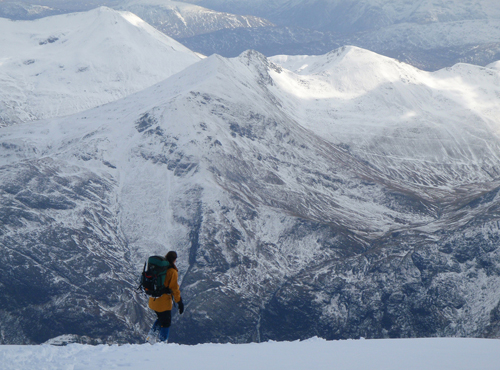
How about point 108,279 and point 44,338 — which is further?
point 108,279

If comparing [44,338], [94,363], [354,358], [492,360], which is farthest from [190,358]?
[44,338]

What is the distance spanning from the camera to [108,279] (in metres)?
200

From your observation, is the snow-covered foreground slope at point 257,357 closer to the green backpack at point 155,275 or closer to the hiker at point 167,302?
the hiker at point 167,302

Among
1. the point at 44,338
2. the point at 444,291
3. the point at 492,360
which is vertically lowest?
the point at 44,338

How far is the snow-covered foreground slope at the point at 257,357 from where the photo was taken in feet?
79.2

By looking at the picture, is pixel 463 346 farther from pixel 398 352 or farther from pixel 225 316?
pixel 225 316

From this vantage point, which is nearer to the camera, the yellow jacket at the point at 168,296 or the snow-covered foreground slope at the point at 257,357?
the snow-covered foreground slope at the point at 257,357

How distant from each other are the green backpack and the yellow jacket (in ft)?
0.92

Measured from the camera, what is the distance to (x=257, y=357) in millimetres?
26156

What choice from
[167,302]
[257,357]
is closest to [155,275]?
[167,302]

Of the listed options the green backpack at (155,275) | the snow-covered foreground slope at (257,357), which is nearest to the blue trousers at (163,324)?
the green backpack at (155,275)

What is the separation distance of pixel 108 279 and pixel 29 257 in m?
30.9

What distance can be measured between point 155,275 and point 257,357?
720 centimetres

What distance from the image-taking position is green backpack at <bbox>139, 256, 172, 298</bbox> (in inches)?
1136
